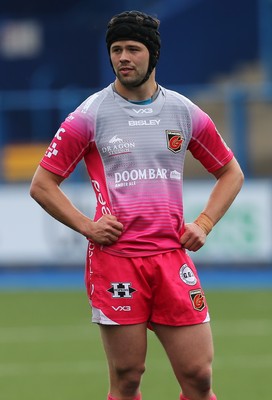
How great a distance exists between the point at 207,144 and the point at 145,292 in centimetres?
79

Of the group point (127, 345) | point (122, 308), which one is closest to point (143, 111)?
point (122, 308)

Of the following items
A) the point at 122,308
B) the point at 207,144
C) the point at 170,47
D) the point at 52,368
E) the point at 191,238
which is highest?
the point at 170,47

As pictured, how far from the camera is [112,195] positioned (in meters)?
5.91

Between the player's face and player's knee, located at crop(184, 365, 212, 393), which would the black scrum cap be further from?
player's knee, located at crop(184, 365, 212, 393)

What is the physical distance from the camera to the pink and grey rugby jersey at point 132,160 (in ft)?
19.2

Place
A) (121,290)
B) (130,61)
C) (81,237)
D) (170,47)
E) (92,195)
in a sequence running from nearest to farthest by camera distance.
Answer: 1. (130,61)
2. (121,290)
3. (81,237)
4. (92,195)
5. (170,47)

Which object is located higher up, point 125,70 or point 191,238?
point 125,70

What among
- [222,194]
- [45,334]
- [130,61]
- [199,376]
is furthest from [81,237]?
[130,61]

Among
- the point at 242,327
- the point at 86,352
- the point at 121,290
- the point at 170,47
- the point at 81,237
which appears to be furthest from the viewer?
the point at 170,47

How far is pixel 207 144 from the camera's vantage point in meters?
6.08

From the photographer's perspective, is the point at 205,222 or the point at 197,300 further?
the point at 205,222

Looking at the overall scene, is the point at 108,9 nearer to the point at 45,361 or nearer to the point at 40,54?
the point at 40,54

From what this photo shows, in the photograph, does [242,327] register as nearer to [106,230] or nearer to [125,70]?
[106,230]

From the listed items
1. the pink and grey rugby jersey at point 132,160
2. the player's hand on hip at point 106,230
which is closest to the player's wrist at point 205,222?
the pink and grey rugby jersey at point 132,160
